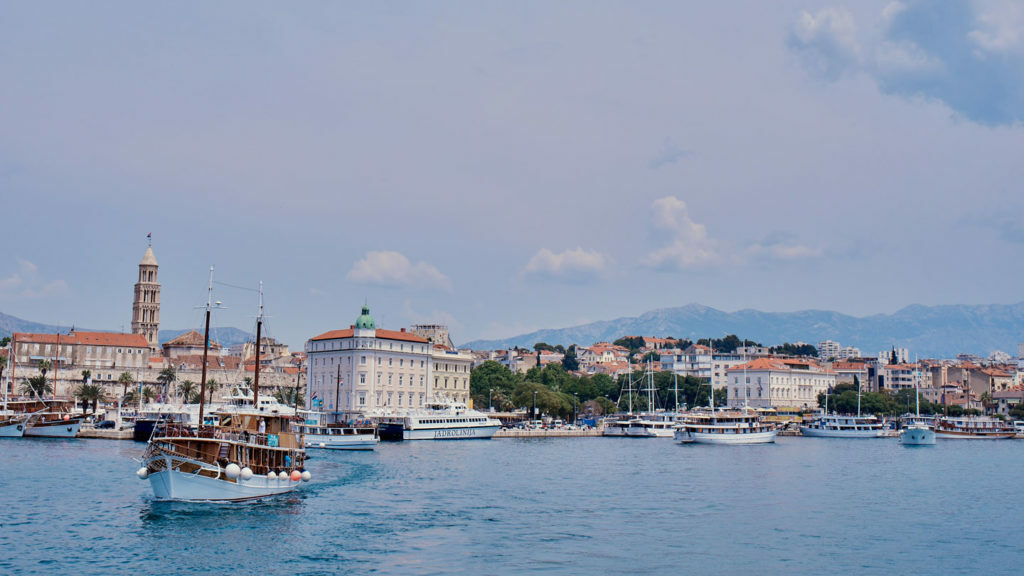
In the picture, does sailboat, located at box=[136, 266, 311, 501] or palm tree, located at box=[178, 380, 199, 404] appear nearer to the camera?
sailboat, located at box=[136, 266, 311, 501]

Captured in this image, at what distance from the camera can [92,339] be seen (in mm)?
156125

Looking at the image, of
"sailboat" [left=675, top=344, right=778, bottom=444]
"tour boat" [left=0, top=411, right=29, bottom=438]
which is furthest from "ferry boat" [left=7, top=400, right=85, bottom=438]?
"sailboat" [left=675, top=344, right=778, bottom=444]

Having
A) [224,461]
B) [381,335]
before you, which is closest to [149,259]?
[381,335]

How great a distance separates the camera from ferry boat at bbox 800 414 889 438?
437 ft

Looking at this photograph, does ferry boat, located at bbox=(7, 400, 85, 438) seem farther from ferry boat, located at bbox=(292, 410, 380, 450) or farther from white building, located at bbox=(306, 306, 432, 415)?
white building, located at bbox=(306, 306, 432, 415)

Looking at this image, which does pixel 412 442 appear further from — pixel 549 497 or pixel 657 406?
pixel 657 406

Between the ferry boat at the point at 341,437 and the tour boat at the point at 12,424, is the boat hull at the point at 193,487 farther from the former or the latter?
the tour boat at the point at 12,424

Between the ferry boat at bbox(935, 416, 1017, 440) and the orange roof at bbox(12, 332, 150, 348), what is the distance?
12759 cm

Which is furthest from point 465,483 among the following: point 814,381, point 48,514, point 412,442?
point 814,381

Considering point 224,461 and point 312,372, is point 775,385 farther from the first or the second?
point 224,461

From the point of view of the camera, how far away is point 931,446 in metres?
114

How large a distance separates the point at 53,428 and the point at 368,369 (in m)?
40.0

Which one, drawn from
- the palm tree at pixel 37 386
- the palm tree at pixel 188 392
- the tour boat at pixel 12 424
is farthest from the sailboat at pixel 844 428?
the palm tree at pixel 37 386

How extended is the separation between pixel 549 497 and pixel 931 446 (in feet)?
269
